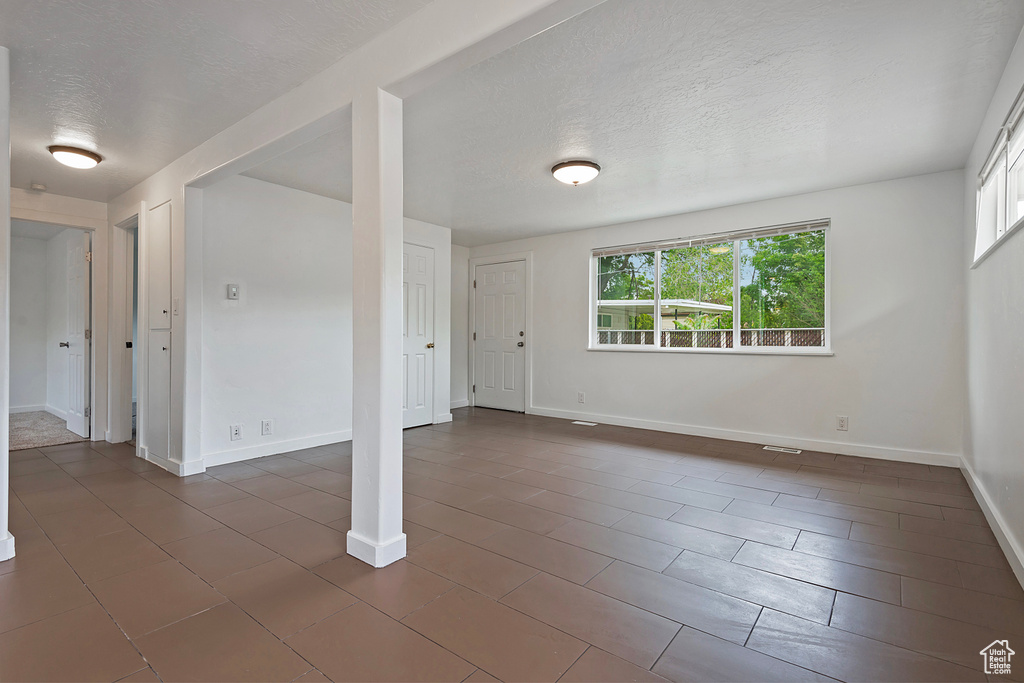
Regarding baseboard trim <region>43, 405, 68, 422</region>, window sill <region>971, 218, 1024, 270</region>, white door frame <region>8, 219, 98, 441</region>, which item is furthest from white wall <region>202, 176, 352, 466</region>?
window sill <region>971, 218, 1024, 270</region>

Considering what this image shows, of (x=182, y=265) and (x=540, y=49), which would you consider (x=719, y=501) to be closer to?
(x=540, y=49)

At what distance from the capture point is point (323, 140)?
3.28 m

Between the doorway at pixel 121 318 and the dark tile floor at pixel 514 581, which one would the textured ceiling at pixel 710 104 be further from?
the dark tile floor at pixel 514 581

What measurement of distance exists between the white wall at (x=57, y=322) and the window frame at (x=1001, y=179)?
7.97m

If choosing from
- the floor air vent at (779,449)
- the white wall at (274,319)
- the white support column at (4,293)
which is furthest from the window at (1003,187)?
the white wall at (274,319)

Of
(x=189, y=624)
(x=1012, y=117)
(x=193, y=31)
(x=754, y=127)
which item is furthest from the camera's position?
(x=754, y=127)

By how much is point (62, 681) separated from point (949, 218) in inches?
225

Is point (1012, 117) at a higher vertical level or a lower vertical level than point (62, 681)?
higher

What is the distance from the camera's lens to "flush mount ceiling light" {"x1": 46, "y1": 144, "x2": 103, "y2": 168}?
3348mm

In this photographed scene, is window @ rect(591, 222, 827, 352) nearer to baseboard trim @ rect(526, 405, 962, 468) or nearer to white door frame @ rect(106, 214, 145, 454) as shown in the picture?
baseboard trim @ rect(526, 405, 962, 468)

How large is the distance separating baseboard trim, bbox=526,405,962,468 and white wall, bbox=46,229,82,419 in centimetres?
619

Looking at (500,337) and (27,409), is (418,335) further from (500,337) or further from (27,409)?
(27,409)

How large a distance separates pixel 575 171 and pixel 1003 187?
96.1 inches

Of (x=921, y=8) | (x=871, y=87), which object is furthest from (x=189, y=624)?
(x=871, y=87)
